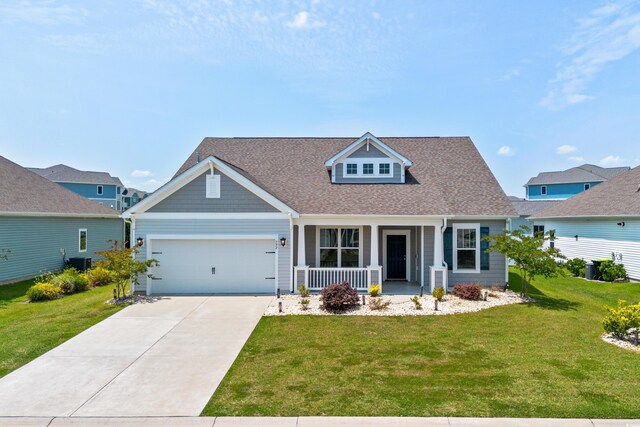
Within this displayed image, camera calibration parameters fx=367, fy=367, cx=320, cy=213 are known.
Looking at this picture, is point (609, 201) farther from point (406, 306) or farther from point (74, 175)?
point (74, 175)

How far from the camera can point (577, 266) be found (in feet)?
65.0

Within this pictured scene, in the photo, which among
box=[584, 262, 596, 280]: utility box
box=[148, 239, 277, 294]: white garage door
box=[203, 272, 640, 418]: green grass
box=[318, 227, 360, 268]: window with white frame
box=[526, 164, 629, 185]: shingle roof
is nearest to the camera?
box=[203, 272, 640, 418]: green grass

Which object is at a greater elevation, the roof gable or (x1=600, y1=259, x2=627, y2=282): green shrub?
the roof gable

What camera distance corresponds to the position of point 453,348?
8.43 m

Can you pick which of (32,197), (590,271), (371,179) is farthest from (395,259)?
(32,197)

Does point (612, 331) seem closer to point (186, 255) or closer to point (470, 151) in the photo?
point (470, 151)

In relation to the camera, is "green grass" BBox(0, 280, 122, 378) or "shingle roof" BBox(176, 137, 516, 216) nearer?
"green grass" BBox(0, 280, 122, 378)

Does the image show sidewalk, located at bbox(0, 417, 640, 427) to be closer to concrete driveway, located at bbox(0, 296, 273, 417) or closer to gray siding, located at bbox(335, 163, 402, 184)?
concrete driveway, located at bbox(0, 296, 273, 417)

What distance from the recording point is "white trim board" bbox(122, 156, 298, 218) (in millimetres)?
13657

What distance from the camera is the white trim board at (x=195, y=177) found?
1366cm

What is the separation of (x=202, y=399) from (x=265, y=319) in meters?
4.62

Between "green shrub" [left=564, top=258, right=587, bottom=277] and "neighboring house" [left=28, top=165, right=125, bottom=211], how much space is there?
4948 centimetres

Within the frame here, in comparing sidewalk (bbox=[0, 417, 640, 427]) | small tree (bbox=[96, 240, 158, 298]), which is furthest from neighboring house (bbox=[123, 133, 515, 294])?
sidewalk (bbox=[0, 417, 640, 427])

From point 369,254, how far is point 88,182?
45.1 m
